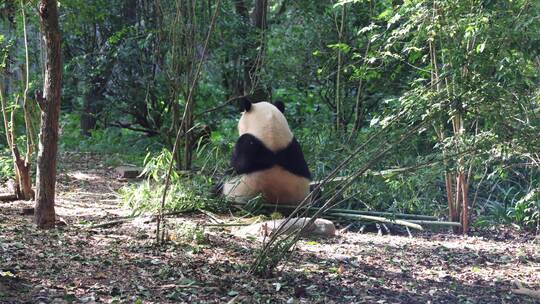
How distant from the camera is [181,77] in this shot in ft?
27.3

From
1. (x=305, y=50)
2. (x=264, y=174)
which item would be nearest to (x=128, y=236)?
(x=264, y=174)

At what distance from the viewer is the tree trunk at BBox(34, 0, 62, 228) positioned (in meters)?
5.65

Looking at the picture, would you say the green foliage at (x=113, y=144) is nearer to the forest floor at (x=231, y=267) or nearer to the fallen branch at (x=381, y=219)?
the forest floor at (x=231, y=267)

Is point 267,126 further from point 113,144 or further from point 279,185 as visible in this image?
point 113,144

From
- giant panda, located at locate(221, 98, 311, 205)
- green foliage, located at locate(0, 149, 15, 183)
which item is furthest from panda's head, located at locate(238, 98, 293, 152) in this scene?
green foliage, located at locate(0, 149, 15, 183)

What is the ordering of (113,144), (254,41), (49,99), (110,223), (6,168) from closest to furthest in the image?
1. (49,99)
2. (110,223)
3. (6,168)
4. (254,41)
5. (113,144)

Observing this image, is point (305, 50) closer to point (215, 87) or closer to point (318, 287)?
point (215, 87)

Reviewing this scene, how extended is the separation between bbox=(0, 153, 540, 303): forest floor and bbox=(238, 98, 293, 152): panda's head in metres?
1.01

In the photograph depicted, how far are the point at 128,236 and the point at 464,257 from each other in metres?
2.92

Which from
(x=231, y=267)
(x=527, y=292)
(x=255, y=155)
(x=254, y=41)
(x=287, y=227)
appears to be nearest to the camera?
(x=527, y=292)

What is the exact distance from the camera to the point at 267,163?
7.30 meters

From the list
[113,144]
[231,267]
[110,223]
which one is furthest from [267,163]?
[113,144]

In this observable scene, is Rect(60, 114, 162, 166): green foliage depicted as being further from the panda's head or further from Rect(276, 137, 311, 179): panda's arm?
Rect(276, 137, 311, 179): panda's arm

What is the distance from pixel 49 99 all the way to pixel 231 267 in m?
2.00
